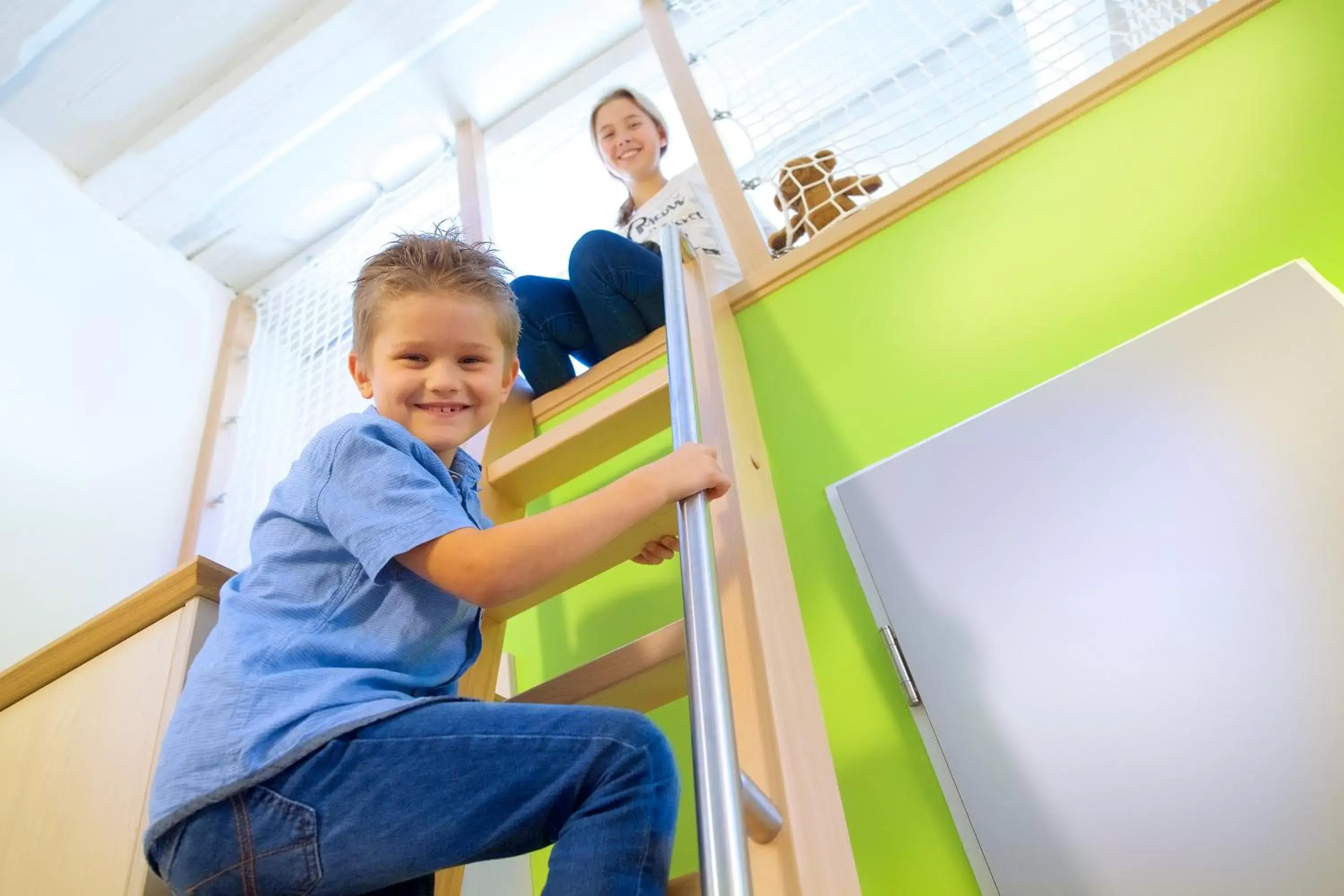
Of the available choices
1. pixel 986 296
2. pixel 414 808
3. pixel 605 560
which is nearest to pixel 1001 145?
pixel 986 296

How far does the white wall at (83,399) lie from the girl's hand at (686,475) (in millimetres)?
1459

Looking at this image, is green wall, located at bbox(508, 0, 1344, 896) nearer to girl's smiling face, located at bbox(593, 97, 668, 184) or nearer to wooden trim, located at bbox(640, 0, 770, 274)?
wooden trim, located at bbox(640, 0, 770, 274)

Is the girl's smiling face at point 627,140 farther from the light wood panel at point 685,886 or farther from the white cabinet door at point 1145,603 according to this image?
the light wood panel at point 685,886

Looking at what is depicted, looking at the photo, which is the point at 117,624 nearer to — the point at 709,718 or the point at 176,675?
the point at 176,675

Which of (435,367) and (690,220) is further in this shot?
(690,220)

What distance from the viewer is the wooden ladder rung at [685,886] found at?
666mm

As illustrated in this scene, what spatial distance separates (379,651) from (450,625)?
72mm

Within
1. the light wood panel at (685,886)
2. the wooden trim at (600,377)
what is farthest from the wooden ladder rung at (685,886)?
the wooden trim at (600,377)

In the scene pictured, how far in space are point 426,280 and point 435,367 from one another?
0.09 metres

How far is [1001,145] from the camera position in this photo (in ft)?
4.30

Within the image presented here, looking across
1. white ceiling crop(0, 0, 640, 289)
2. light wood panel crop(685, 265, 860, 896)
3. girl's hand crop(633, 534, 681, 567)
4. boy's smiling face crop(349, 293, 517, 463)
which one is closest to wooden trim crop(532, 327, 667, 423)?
light wood panel crop(685, 265, 860, 896)

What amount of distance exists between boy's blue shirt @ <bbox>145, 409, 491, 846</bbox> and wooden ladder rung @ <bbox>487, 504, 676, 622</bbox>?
230 mm

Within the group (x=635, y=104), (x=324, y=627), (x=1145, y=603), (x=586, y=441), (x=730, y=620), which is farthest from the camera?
(x=635, y=104)

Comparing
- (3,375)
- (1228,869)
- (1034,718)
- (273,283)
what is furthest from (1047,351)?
(273,283)
